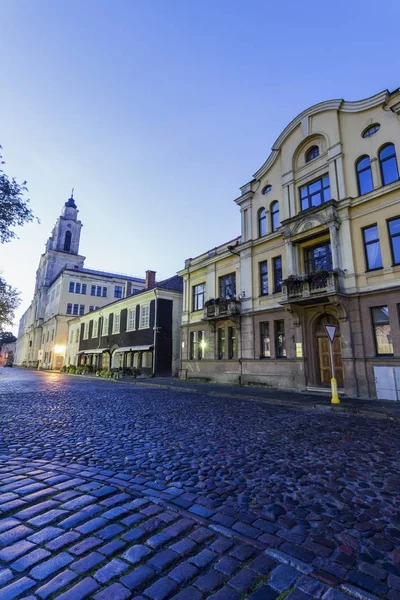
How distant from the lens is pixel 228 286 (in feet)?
77.3

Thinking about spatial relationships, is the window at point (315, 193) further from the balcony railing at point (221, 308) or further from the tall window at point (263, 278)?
the balcony railing at point (221, 308)

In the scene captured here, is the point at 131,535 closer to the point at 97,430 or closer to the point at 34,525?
the point at 34,525

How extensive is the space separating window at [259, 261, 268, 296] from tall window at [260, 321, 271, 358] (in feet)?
7.12

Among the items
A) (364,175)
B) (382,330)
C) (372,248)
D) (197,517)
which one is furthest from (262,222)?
(197,517)

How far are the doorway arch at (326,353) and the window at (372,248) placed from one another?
11.1ft

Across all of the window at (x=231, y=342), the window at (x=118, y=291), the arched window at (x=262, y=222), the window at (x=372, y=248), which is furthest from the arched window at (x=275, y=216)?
the window at (x=118, y=291)

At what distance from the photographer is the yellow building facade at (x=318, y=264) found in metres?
14.7

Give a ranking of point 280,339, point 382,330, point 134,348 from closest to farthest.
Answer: point 382,330 → point 280,339 → point 134,348

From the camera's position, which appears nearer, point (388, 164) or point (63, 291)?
point (388, 164)

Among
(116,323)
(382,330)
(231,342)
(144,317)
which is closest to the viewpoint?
(382,330)

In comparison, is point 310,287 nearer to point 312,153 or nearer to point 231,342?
point 231,342

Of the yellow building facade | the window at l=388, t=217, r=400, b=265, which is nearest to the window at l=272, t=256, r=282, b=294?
the yellow building facade

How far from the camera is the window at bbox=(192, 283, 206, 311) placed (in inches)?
1009

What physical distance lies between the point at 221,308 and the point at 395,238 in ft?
36.8
